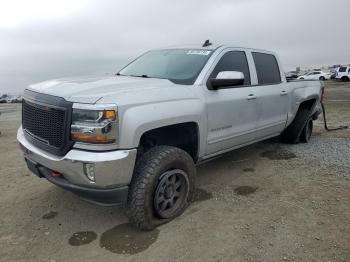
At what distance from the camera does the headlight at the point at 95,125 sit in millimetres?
2994

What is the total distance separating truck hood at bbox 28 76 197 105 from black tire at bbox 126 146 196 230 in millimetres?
582

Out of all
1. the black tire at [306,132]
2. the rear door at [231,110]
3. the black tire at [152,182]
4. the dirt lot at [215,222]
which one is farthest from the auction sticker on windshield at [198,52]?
the black tire at [306,132]

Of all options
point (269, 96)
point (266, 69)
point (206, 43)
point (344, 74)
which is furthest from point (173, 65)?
point (344, 74)

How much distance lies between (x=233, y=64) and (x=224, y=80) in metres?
0.80

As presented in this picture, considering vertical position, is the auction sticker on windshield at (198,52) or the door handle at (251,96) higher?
the auction sticker on windshield at (198,52)

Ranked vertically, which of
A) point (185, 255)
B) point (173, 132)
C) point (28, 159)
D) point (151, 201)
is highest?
point (173, 132)

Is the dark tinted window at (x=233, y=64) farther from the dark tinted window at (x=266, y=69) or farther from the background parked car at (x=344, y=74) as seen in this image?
the background parked car at (x=344, y=74)

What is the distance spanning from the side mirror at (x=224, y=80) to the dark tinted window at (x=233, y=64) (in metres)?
0.18

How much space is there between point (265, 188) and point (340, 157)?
6.67 ft

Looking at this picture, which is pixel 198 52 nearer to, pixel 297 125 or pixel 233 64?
pixel 233 64

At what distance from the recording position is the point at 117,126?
9.98ft

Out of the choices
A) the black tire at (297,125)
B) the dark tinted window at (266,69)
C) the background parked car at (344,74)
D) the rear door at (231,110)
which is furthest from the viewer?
the background parked car at (344,74)

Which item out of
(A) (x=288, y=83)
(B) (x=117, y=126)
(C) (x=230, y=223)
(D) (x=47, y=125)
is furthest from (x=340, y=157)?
(D) (x=47, y=125)

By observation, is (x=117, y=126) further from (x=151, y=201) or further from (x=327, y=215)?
(x=327, y=215)
